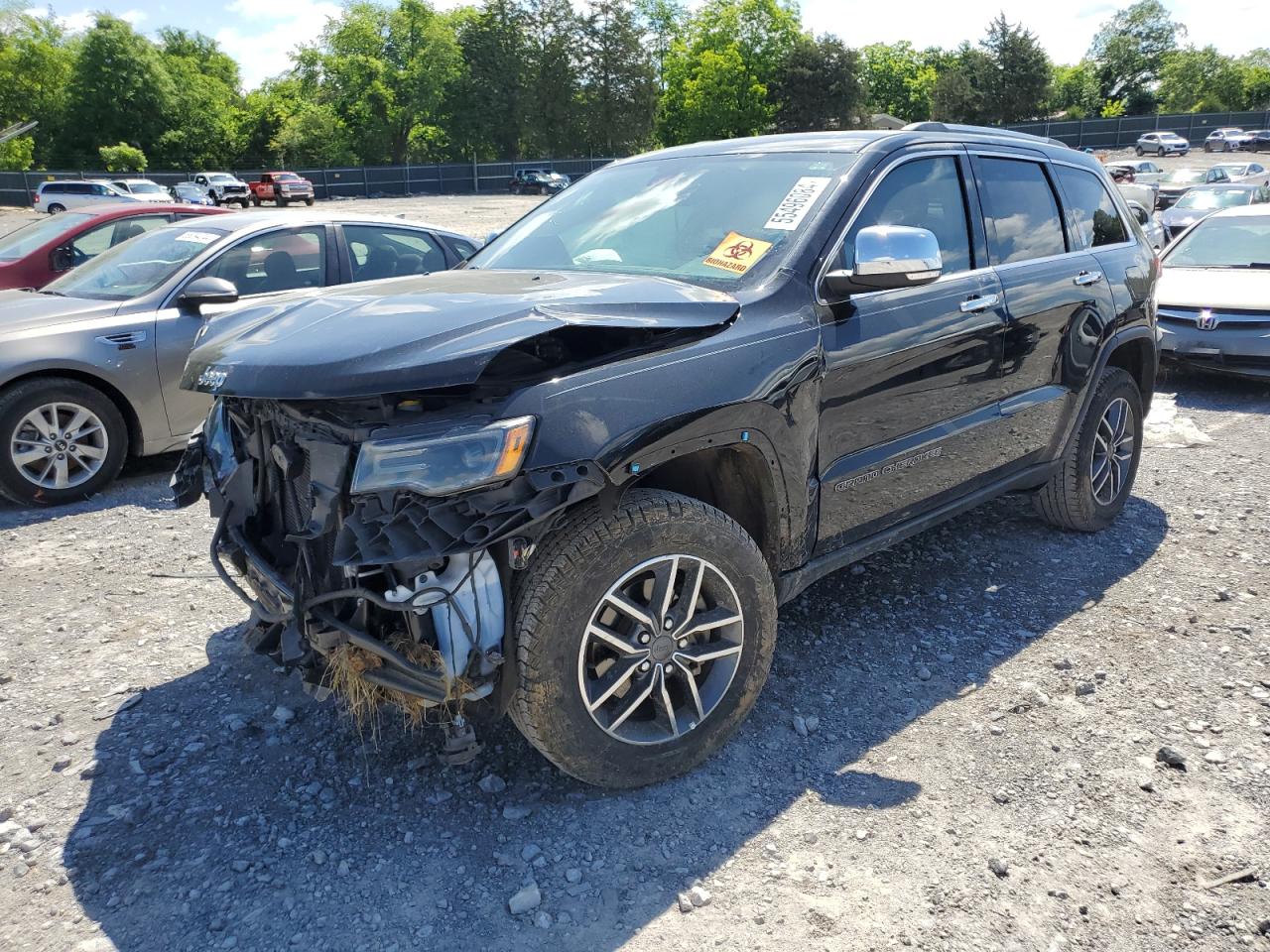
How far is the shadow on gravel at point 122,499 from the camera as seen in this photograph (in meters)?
5.50

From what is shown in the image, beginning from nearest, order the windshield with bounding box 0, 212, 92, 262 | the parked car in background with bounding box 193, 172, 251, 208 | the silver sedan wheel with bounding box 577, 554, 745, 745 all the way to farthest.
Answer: the silver sedan wheel with bounding box 577, 554, 745, 745, the windshield with bounding box 0, 212, 92, 262, the parked car in background with bounding box 193, 172, 251, 208

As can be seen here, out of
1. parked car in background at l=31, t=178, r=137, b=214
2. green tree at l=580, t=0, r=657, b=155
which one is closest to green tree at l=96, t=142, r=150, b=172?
parked car in background at l=31, t=178, r=137, b=214

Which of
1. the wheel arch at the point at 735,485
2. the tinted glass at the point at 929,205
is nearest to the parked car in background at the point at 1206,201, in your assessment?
the tinted glass at the point at 929,205

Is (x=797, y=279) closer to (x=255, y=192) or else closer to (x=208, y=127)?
(x=255, y=192)

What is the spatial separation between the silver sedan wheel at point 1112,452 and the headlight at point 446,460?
3537mm

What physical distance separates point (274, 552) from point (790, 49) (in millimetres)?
71134

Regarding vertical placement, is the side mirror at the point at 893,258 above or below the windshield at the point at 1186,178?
below

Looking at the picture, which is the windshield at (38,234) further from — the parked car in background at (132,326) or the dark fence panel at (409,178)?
the dark fence panel at (409,178)

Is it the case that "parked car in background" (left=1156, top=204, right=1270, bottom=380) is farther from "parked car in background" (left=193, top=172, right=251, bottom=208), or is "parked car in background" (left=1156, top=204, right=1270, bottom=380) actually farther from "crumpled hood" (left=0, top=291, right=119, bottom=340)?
"parked car in background" (left=193, top=172, right=251, bottom=208)

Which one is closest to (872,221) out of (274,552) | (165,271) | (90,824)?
(274,552)

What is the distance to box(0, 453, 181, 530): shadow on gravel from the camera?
5500 mm

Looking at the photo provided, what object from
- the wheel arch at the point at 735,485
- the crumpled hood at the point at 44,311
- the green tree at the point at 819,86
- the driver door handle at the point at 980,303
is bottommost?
the wheel arch at the point at 735,485

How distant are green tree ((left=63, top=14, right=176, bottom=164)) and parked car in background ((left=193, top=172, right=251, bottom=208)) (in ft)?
80.9

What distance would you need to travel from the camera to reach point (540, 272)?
3580 mm
